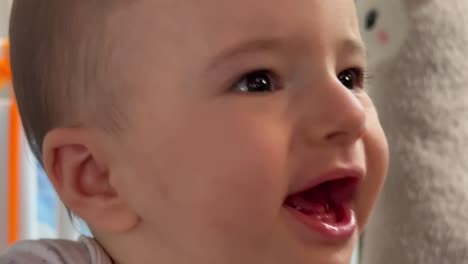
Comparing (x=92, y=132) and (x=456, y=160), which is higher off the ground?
(x=92, y=132)

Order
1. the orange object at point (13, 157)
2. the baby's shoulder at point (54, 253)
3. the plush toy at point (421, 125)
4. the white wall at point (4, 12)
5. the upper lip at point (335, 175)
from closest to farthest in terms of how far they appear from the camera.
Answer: the upper lip at point (335, 175) → the baby's shoulder at point (54, 253) → the plush toy at point (421, 125) → the orange object at point (13, 157) → the white wall at point (4, 12)

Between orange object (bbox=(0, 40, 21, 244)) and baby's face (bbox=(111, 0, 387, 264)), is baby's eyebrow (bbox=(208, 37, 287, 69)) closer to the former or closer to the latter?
baby's face (bbox=(111, 0, 387, 264))

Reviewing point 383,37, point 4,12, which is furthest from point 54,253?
point 4,12

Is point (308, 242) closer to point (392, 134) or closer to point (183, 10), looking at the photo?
point (183, 10)

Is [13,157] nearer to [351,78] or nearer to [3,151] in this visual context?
[3,151]

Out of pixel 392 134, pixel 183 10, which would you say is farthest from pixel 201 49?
pixel 392 134

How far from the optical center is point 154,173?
712 millimetres

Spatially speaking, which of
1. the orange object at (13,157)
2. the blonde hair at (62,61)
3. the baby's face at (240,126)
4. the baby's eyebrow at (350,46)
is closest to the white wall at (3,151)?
the orange object at (13,157)

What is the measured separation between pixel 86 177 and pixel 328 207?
0.71 ft

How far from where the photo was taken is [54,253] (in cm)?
81

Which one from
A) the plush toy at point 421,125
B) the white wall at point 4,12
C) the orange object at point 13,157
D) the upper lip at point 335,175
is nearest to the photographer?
the upper lip at point 335,175

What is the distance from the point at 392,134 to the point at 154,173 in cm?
37

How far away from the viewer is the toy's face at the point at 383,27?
3.29 feet

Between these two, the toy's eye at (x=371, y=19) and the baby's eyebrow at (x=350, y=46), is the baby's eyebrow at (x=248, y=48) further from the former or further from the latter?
the toy's eye at (x=371, y=19)
